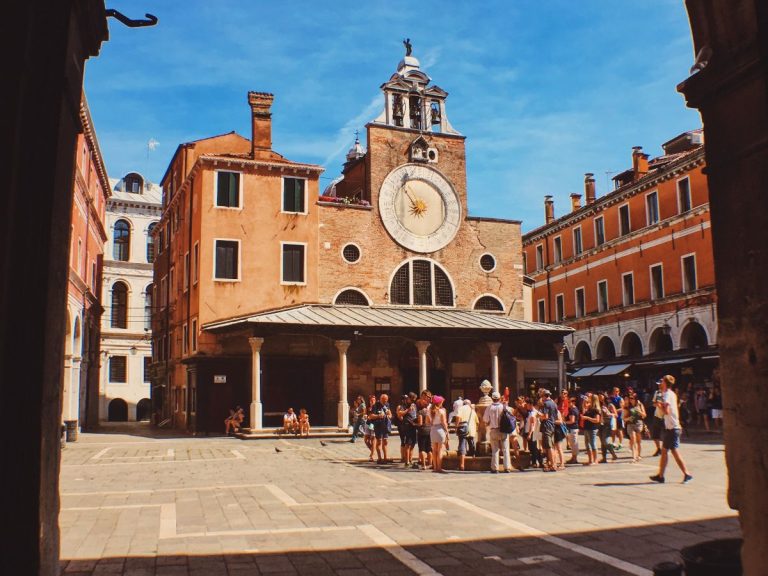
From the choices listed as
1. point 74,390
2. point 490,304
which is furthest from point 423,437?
point 490,304

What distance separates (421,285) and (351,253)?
347 centimetres

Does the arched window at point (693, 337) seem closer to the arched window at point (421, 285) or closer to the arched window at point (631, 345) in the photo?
the arched window at point (631, 345)

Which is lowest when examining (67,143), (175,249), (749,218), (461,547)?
(461,547)

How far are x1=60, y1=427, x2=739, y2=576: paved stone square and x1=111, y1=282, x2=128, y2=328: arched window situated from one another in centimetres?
3450

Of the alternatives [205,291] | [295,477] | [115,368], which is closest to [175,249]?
[205,291]

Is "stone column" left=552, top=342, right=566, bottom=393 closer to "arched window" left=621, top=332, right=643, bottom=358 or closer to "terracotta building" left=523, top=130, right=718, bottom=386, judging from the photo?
"terracotta building" left=523, top=130, right=718, bottom=386

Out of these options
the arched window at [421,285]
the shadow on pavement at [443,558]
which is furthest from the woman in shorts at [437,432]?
the arched window at [421,285]

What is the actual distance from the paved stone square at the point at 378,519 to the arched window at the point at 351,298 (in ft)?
47.0

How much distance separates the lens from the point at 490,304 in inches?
1267

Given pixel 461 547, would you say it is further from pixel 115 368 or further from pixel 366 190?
pixel 115 368

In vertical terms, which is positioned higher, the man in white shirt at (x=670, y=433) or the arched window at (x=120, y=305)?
the arched window at (x=120, y=305)

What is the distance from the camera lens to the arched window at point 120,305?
4816 centimetres

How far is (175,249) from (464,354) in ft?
46.2

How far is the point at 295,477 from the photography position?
44.4 ft
